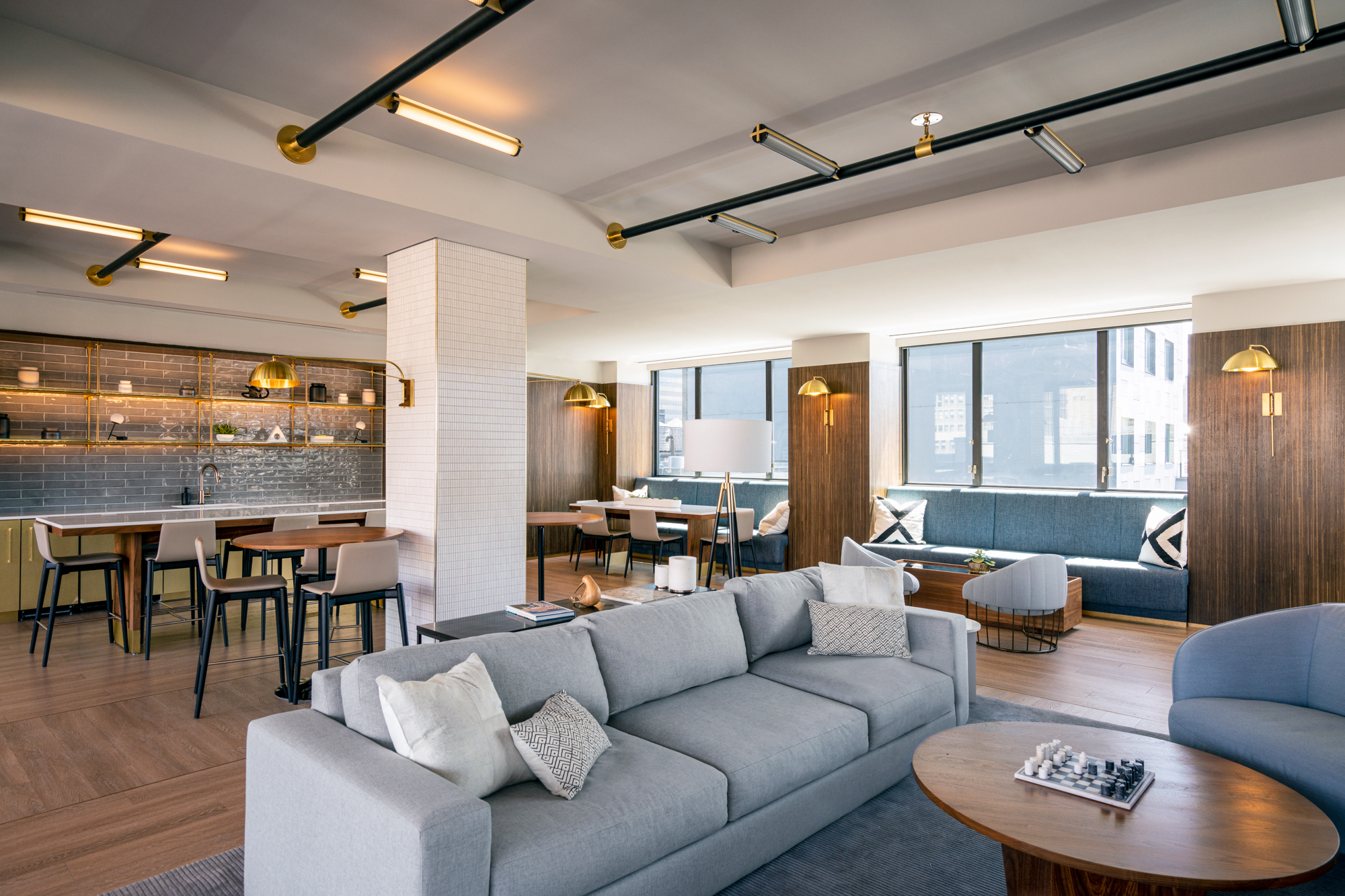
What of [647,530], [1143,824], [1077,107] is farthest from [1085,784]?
[647,530]

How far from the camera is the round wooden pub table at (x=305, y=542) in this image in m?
4.07

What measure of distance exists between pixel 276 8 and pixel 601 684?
2780mm

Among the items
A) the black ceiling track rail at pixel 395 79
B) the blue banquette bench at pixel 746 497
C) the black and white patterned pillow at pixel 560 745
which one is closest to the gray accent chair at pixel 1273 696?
the black and white patterned pillow at pixel 560 745

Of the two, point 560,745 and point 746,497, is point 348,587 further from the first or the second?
point 746,497

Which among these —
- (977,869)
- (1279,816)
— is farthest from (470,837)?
(1279,816)

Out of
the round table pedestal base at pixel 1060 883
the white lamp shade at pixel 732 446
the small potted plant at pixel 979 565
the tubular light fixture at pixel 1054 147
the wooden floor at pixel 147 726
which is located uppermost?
the tubular light fixture at pixel 1054 147

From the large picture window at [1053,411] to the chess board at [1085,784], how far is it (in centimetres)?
564

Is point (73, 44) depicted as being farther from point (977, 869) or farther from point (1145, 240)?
point (1145, 240)

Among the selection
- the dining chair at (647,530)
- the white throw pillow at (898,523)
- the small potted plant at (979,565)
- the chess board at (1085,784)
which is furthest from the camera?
the dining chair at (647,530)

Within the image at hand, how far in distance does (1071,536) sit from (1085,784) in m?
5.37

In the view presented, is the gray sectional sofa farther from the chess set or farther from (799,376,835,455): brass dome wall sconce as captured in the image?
(799,376,835,455): brass dome wall sconce

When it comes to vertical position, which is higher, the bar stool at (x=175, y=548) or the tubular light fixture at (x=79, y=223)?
the tubular light fixture at (x=79, y=223)

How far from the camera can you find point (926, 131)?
12.5 ft

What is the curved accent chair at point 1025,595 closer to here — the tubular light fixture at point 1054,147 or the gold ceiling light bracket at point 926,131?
the tubular light fixture at point 1054,147
